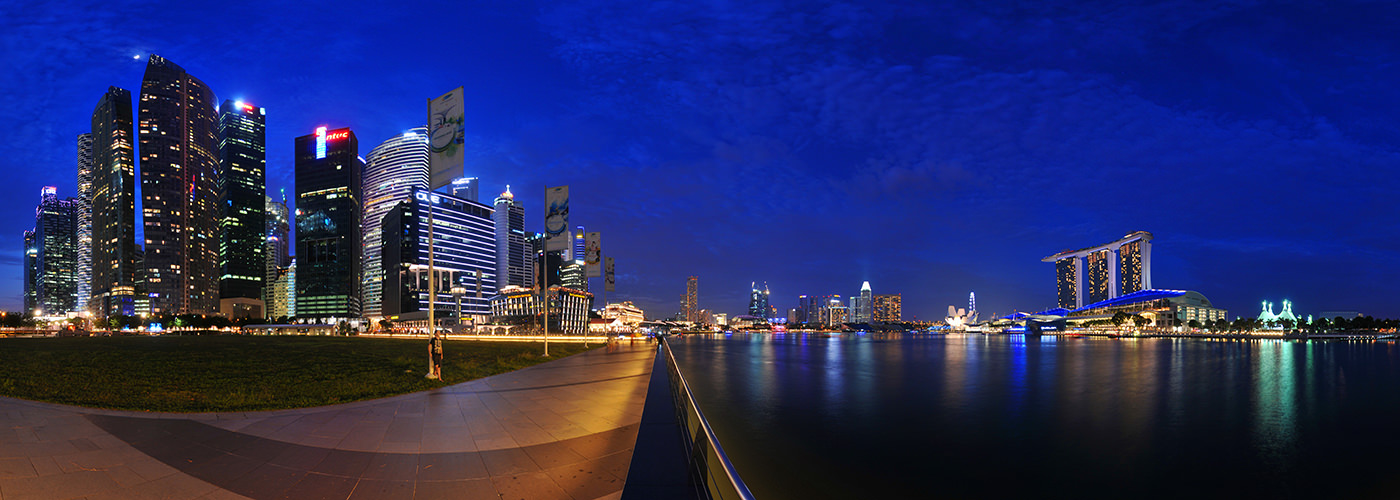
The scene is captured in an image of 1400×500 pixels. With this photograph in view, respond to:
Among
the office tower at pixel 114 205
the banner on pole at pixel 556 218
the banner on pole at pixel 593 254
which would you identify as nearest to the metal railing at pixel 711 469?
the banner on pole at pixel 556 218

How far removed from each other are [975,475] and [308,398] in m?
14.0

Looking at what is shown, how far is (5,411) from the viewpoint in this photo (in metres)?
11.4

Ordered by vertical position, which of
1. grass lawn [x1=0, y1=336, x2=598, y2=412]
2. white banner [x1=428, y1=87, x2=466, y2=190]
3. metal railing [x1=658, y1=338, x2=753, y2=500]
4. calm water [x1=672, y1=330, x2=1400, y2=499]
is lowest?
calm water [x1=672, y1=330, x2=1400, y2=499]

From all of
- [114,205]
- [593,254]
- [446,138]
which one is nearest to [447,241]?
[114,205]

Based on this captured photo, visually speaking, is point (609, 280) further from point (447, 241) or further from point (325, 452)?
point (447, 241)

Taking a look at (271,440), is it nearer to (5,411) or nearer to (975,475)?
(5,411)

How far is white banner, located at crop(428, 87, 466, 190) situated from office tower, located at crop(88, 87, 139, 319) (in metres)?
238

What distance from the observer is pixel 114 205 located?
193500 mm

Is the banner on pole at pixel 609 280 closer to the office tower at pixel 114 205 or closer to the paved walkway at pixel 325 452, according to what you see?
the paved walkway at pixel 325 452

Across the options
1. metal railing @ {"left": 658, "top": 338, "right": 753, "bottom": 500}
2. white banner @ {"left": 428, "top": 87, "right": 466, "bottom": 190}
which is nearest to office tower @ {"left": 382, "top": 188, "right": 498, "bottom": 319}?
white banner @ {"left": 428, "top": 87, "right": 466, "bottom": 190}

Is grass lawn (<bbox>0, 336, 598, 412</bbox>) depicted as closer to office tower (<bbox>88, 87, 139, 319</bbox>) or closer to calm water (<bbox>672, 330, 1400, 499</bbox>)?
calm water (<bbox>672, 330, 1400, 499</bbox>)

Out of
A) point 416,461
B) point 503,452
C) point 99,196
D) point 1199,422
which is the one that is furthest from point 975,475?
point 99,196

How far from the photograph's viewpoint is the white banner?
65.9 ft

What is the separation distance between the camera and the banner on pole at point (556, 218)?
29016 millimetres
